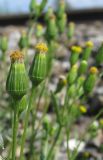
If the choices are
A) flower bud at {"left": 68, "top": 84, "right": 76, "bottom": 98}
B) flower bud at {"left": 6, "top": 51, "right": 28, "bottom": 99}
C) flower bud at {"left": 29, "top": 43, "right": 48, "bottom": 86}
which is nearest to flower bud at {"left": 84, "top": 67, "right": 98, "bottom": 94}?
flower bud at {"left": 68, "top": 84, "right": 76, "bottom": 98}

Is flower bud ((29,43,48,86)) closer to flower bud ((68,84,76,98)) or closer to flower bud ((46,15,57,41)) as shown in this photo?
flower bud ((68,84,76,98))

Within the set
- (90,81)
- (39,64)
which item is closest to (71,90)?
(90,81)

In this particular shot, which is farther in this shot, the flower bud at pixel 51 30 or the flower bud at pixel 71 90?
the flower bud at pixel 51 30

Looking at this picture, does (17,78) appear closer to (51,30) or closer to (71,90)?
(71,90)

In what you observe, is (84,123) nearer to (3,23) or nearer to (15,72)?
(15,72)

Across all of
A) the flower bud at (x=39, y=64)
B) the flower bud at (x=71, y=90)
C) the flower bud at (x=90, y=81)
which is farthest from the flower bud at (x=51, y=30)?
the flower bud at (x=39, y=64)

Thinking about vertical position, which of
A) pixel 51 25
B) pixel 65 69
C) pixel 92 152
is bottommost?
pixel 92 152

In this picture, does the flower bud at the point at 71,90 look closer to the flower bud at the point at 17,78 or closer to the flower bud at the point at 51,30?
the flower bud at the point at 51,30

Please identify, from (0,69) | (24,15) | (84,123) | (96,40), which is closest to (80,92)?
(84,123)

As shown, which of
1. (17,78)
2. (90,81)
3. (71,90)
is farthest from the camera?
(71,90)
